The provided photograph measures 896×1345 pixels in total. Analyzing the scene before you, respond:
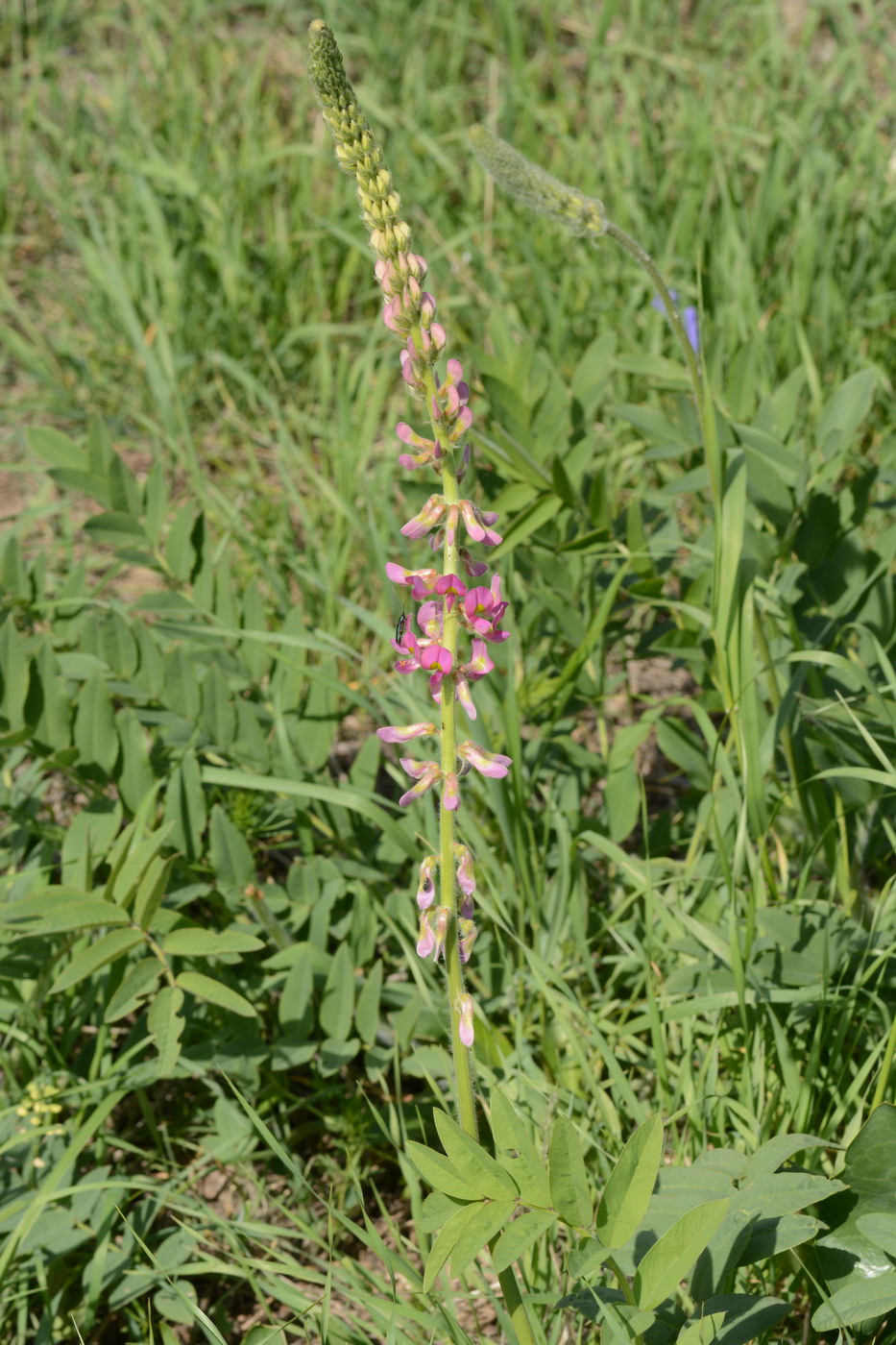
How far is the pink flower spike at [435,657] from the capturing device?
4.04 feet

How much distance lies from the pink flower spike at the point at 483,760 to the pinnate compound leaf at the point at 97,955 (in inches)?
26.6

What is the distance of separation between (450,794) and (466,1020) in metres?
0.25

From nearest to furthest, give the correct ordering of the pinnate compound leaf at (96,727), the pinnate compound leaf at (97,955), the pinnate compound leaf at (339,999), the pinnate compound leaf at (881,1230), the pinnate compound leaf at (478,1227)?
the pinnate compound leaf at (478,1227) < the pinnate compound leaf at (881,1230) < the pinnate compound leaf at (97,955) < the pinnate compound leaf at (339,999) < the pinnate compound leaf at (96,727)

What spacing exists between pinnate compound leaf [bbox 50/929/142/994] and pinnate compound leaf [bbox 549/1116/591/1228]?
73cm

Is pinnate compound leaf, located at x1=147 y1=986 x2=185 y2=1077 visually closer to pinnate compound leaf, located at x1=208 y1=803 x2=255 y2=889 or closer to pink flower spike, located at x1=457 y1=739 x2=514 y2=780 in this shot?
pinnate compound leaf, located at x1=208 y1=803 x2=255 y2=889

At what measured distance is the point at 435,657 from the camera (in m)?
1.23

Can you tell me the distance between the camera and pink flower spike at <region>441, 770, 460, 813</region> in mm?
1236

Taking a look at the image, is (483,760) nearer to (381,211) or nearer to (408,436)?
(408,436)

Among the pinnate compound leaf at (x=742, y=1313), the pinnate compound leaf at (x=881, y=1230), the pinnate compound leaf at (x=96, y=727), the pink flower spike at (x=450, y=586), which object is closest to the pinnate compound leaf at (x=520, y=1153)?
the pinnate compound leaf at (x=742, y=1313)

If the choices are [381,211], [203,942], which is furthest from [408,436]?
[203,942]

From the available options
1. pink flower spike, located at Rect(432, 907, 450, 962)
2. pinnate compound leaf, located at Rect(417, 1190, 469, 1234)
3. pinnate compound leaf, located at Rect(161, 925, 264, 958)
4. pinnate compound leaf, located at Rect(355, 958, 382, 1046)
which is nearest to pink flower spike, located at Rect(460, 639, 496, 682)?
pink flower spike, located at Rect(432, 907, 450, 962)

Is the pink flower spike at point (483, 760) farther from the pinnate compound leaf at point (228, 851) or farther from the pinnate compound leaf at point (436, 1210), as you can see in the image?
the pinnate compound leaf at point (228, 851)

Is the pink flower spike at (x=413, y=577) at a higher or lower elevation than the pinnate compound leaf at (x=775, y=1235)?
higher

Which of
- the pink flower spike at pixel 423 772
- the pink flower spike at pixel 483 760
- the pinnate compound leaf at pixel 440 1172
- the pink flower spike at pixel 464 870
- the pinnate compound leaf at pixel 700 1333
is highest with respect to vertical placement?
the pink flower spike at pixel 483 760
